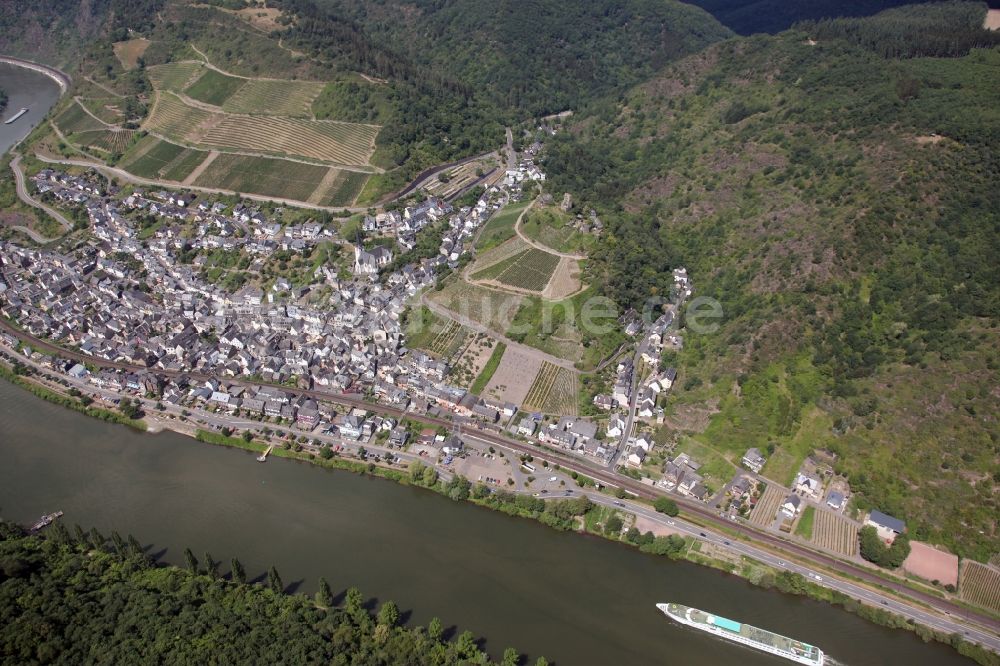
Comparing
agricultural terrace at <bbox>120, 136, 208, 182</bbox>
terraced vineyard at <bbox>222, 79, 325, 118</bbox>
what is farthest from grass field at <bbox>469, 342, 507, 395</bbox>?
agricultural terrace at <bbox>120, 136, 208, 182</bbox>

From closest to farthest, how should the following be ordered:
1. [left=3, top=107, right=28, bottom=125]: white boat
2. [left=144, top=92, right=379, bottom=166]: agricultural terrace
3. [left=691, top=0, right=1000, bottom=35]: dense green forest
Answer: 1. [left=144, top=92, right=379, bottom=166]: agricultural terrace
2. [left=3, top=107, right=28, bottom=125]: white boat
3. [left=691, top=0, right=1000, bottom=35]: dense green forest

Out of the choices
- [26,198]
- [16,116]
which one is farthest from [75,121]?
[16,116]

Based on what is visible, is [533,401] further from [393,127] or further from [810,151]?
[393,127]

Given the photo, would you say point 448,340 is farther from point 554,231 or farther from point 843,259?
point 843,259

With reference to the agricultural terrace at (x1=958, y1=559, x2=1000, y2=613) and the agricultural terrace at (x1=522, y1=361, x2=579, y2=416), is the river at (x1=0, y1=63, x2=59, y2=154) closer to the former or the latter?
the agricultural terrace at (x1=522, y1=361, x2=579, y2=416)

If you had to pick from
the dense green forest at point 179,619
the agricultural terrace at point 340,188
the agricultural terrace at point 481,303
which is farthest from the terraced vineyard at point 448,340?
the agricultural terrace at point 340,188

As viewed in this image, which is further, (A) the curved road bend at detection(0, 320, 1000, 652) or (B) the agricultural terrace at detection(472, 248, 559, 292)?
(B) the agricultural terrace at detection(472, 248, 559, 292)

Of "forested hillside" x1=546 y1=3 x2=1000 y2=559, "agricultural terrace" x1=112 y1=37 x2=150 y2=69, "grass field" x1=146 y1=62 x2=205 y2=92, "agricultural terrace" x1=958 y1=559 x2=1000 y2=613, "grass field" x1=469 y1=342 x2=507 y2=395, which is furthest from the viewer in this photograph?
"agricultural terrace" x1=112 y1=37 x2=150 y2=69

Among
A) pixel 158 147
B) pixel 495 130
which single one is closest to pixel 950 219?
pixel 495 130
